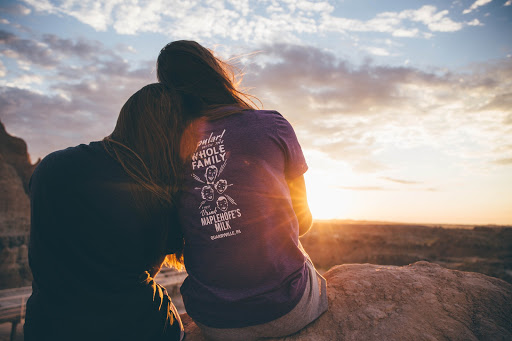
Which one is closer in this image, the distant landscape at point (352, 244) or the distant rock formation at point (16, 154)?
the distant landscape at point (352, 244)

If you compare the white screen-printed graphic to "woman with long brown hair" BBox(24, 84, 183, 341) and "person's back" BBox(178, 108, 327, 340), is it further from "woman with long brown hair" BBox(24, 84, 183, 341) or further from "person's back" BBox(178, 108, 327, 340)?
"woman with long brown hair" BBox(24, 84, 183, 341)

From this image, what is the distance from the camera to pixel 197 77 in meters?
1.73

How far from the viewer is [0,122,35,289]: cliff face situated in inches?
619

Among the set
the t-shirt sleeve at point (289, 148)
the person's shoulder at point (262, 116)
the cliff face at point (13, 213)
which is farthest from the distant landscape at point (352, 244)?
the person's shoulder at point (262, 116)

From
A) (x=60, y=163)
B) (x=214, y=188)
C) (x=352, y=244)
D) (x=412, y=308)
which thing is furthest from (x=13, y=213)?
(x=412, y=308)

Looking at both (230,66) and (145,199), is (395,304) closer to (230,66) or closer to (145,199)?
(145,199)

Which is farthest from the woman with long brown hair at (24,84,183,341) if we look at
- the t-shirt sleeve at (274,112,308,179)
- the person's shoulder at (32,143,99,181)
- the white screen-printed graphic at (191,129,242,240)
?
the t-shirt sleeve at (274,112,308,179)

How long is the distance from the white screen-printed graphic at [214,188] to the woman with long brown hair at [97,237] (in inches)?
6.7

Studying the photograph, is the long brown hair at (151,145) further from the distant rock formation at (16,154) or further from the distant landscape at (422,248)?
the distant rock formation at (16,154)

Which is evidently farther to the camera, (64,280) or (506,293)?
(506,293)

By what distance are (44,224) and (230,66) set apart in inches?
52.3

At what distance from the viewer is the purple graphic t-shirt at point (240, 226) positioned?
4.51 feet

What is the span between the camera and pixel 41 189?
1.31 meters

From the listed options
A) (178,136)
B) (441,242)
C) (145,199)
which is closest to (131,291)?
(145,199)
